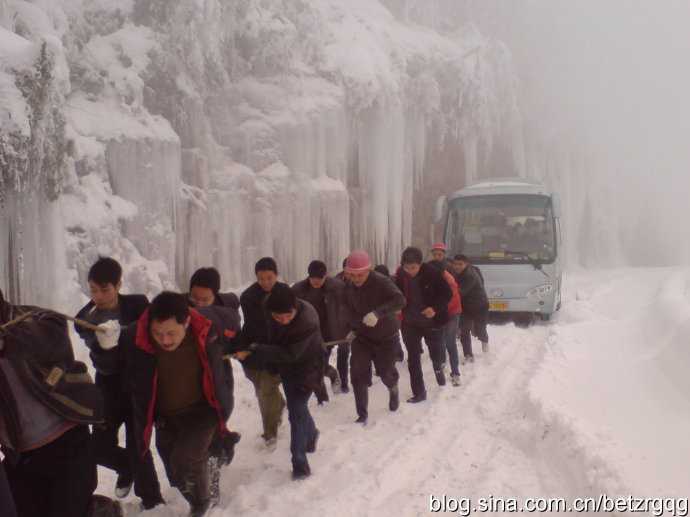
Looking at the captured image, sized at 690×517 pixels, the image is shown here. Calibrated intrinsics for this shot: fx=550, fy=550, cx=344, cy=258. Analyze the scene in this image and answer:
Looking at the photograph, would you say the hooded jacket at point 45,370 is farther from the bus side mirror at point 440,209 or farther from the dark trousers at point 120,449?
the bus side mirror at point 440,209

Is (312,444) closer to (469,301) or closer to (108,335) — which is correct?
(108,335)

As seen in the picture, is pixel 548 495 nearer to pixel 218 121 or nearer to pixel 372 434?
pixel 372 434

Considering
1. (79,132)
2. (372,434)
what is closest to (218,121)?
(79,132)

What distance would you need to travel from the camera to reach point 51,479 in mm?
2459

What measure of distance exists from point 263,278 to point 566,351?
4514mm

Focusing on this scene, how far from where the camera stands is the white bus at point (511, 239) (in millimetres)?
10570

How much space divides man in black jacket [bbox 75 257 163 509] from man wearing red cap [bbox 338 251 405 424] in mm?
2111

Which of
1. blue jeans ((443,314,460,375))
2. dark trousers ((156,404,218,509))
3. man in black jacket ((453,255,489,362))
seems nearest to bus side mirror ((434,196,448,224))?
man in black jacket ((453,255,489,362))

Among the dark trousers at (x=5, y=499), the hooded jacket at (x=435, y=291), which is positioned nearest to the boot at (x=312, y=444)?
the hooded jacket at (x=435, y=291)

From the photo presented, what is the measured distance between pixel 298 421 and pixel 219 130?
8131 mm

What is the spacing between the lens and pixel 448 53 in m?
15.6

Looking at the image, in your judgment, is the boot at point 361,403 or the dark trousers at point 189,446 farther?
the boot at point 361,403

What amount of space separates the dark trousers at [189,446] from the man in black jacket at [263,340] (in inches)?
43.9

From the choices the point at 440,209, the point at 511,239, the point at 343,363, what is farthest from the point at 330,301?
the point at 440,209
